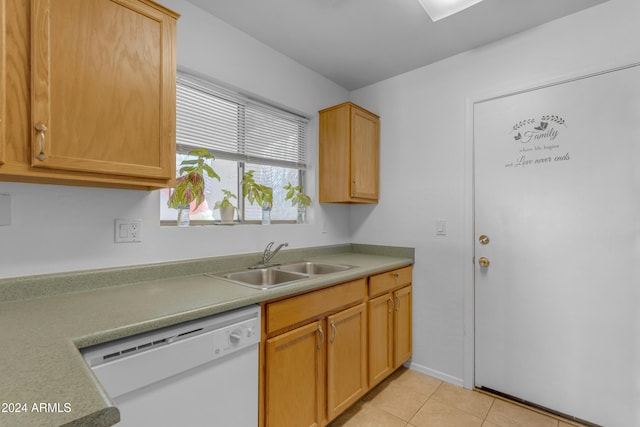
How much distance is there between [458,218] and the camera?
2.34 m

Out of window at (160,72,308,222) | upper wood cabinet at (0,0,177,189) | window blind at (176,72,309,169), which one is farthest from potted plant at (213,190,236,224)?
upper wood cabinet at (0,0,177,189)

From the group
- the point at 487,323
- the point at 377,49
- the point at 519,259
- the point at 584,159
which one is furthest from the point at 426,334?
the point at 377,49

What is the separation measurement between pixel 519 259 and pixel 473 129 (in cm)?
98

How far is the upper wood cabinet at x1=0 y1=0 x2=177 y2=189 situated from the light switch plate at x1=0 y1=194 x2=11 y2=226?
115 mm

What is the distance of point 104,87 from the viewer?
121cm

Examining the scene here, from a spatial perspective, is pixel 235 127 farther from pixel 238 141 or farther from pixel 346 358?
pixel 346 358

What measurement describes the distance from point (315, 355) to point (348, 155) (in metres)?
1.50

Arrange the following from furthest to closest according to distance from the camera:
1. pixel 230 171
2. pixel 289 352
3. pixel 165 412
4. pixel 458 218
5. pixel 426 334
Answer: pixel 426 334
pixel 458 218
pixel 230 171
pixel 289 352
pixel 165 412

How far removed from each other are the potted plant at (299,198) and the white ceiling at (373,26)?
102 cm

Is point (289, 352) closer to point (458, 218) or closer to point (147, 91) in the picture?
point (147, 91)

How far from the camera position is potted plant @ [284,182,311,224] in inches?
99.0

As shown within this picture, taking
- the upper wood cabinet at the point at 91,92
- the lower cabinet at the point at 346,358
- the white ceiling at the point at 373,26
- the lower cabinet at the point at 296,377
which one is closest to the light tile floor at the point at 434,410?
the lower cabinet at the point at 346,358

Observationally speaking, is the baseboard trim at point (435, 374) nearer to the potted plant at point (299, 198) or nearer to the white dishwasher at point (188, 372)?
the potted plant at point (299, 198)

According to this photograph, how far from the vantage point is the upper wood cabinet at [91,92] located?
1.05m
